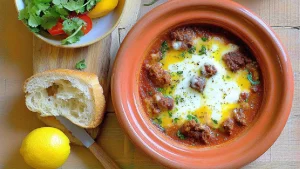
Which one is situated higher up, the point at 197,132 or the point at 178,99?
the point at 178,99

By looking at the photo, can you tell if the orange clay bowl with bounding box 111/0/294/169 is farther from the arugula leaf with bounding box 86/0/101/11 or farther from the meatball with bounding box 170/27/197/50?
the arugula leaf with bounding box 86/0/101/11

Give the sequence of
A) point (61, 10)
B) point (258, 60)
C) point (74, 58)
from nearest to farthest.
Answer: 1. point (61, 10)
2. point (258, 60)
3. point (74, 58)

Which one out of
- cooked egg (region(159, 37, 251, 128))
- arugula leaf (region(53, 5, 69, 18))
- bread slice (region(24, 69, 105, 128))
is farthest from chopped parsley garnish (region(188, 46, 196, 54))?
arugula leaf (region(53, 5, 69, 18))

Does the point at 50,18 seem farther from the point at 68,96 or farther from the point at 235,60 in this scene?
the point at 235,60

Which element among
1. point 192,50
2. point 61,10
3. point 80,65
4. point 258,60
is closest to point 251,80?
point 258,60

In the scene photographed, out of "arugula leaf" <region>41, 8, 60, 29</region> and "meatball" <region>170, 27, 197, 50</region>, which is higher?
"arugula leaf" <region>41, 8, 60, 29</region>

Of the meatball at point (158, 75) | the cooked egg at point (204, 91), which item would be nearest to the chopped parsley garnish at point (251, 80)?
the cooked egg at point (204, 91)

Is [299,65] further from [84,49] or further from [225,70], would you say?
[84,49]
